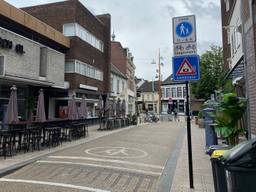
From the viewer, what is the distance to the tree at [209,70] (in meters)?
30.1

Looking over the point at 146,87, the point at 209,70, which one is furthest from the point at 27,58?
the point at 146,87

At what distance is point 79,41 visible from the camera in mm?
24250

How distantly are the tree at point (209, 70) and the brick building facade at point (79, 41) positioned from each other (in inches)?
441

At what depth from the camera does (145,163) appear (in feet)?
29.1

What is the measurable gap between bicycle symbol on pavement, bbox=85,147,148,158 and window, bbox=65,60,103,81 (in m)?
13.4

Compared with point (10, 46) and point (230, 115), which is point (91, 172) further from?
point (10, 46)

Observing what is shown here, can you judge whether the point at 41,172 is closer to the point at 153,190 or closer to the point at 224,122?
the point at 153,190

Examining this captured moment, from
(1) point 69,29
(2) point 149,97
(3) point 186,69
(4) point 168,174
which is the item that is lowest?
(4) point 168,174

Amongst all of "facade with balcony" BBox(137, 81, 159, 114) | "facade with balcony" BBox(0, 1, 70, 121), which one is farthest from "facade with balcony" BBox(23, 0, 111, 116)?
"facade with balcony" BBox(137, 81, 159, 114)

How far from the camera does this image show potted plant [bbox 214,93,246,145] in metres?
7.20

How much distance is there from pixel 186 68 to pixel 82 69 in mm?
19824

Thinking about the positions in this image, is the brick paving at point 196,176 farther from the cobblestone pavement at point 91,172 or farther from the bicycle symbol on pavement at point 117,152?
the bicycle symbol on pavement at point 117,152

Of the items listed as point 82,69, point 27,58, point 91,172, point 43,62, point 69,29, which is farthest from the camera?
point 82,69

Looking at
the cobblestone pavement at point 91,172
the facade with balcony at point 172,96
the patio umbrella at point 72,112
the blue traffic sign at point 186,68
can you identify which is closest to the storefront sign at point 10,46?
the patio umbrella at point 72,112
